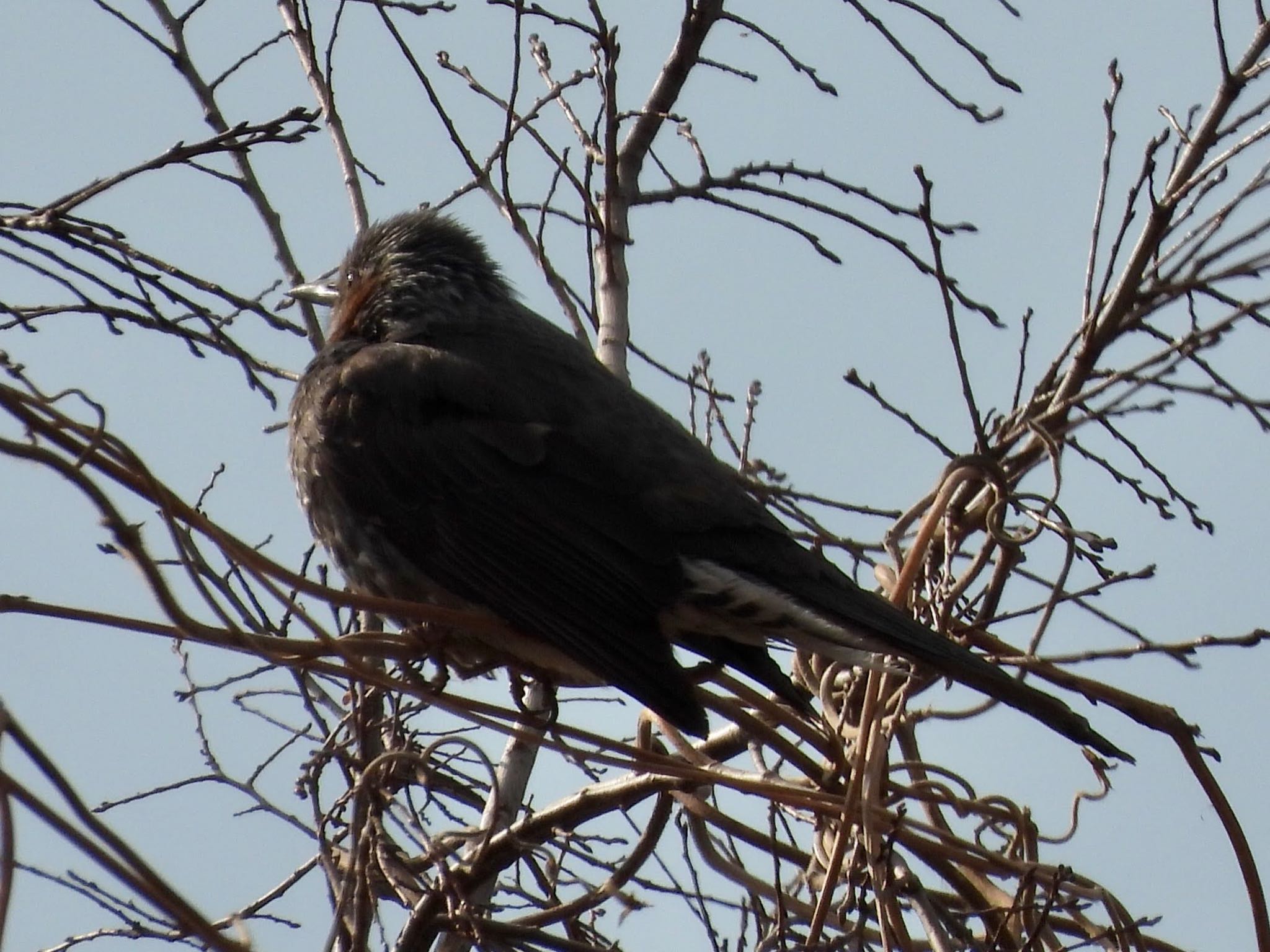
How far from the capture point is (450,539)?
4.21 meters

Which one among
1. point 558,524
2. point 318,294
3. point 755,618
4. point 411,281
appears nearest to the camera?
point 755,618

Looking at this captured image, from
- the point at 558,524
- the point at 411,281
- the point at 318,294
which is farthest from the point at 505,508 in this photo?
the point at 318,294

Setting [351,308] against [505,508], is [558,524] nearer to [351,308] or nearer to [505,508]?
[505,508]

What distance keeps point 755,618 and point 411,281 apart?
202 centimetres

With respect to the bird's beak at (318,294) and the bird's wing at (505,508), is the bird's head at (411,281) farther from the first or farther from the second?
the bird's wing at (505,508)

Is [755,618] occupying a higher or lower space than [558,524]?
lower

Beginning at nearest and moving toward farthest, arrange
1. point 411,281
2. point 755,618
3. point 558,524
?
point 755,618
point 558,524
point 411,281

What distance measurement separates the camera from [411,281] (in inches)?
211

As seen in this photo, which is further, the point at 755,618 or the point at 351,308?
the point at 351,308

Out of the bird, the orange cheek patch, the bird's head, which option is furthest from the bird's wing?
the orange cheek patch

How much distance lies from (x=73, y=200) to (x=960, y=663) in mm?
2182

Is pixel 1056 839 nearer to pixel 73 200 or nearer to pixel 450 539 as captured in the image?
pixel 450 539

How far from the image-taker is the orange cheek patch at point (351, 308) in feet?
17.5

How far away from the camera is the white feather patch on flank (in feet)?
12.2
